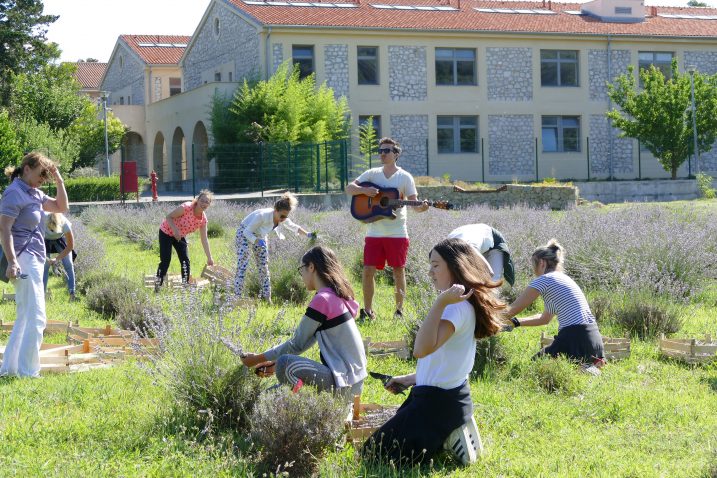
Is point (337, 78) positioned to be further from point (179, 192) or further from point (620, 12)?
point (620, 12)

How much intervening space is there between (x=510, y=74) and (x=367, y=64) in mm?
6044

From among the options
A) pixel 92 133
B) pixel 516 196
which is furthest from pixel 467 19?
pixel 92 133

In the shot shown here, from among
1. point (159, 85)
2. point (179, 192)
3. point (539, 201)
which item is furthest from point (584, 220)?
point (159, 85)

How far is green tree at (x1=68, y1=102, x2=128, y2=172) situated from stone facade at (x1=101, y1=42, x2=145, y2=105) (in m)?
5.05

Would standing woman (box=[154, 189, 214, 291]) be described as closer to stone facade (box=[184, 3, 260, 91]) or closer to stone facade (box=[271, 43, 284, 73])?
stone facade (box=[184, 3, 260, 91])

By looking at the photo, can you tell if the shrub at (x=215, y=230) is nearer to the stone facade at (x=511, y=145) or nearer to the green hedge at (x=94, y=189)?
the green hedge at (x=94, y=189)

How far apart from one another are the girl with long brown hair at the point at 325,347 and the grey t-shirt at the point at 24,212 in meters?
2.68

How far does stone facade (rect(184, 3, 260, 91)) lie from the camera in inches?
1496

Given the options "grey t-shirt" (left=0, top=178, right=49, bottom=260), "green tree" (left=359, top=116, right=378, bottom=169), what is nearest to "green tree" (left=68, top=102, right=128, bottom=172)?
"green tree" (left=359, top=116, right=378, bottom=169)

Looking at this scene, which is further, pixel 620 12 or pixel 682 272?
pixel 620 12

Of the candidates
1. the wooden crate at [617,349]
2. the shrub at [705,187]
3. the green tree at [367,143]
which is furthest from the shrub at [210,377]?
the green tree at [367,143]

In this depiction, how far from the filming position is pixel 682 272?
11.5 metres

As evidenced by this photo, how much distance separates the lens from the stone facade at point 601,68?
4106cm

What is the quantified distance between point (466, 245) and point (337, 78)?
3294cm
